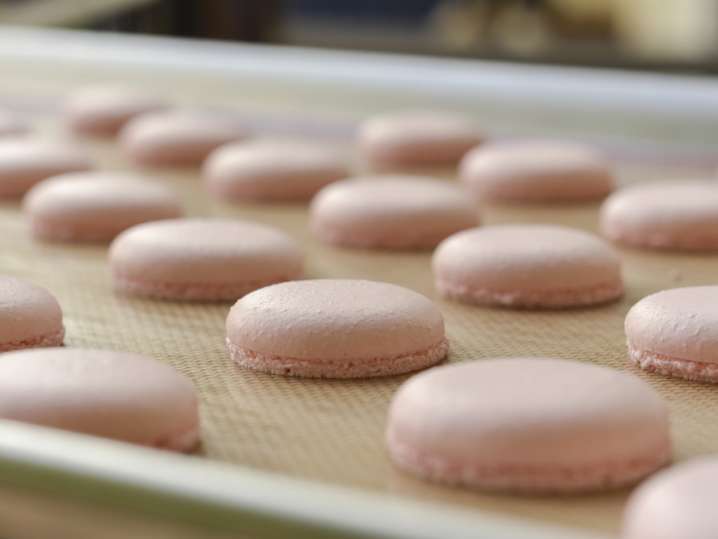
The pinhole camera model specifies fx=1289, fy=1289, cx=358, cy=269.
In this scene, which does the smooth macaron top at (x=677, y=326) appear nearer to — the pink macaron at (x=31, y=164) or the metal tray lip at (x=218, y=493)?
the metal tray lip at (x=218, y=493)

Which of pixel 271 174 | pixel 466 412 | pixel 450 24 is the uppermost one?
pixel 466 412

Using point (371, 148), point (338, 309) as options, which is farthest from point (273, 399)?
point (371, 148)

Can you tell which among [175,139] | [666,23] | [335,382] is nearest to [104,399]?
[335,382]

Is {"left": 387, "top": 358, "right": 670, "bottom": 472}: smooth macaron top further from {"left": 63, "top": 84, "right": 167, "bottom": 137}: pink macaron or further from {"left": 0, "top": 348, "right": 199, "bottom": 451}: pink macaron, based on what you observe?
{"left": 63, "top": 84, "right": 167, "bottom": 137}: pink macaron

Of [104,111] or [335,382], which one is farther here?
[104,111]

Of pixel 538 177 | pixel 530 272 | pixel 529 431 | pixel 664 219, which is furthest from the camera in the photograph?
pixel 538 177

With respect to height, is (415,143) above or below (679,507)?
below

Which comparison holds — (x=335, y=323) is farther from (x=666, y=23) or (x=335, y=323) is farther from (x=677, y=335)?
(x=666, y=23)
